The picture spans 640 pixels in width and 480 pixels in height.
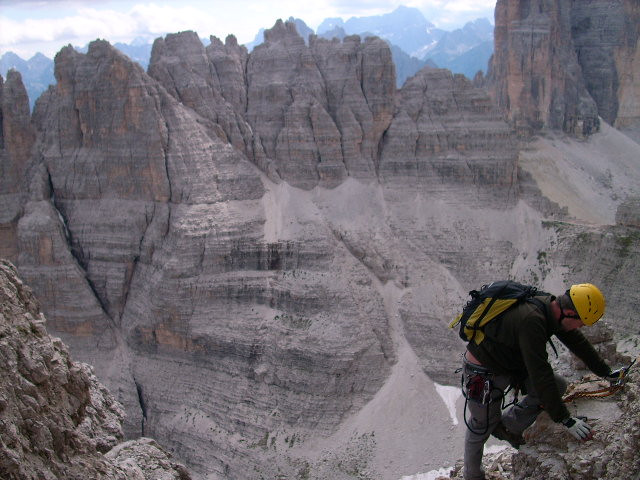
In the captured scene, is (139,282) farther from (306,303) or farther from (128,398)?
(306,303)

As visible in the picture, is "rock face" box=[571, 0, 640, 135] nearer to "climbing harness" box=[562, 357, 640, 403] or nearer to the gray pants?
"climbing harness" box=[562, 357, 640, 403]

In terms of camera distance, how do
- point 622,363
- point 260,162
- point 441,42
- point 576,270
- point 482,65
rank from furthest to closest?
point 441,42, point 482,65, point 260,162, point 576,270, point 622,363

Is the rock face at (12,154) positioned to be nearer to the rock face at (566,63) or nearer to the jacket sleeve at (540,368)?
the jacket sleeve at (540,368)

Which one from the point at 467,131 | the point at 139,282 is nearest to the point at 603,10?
the point at 467,131

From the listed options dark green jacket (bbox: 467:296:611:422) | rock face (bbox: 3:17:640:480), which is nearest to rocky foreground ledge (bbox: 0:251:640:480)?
dark green jacket (bbox: 467:296:611:422)

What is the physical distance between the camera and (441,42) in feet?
552

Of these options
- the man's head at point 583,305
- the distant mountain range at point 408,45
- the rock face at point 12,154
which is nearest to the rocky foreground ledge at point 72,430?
the man's head at point 583,305

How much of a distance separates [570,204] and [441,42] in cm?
12703

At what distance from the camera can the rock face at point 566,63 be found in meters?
68.9

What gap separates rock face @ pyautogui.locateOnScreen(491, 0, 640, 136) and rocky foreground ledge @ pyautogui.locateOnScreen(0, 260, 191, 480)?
6330 cm

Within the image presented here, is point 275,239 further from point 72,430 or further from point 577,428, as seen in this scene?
point 577,428

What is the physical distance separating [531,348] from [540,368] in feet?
0.97

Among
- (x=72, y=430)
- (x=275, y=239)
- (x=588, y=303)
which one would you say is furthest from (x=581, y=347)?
(x=275, y=239)

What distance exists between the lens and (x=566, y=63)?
74125 millimetres
